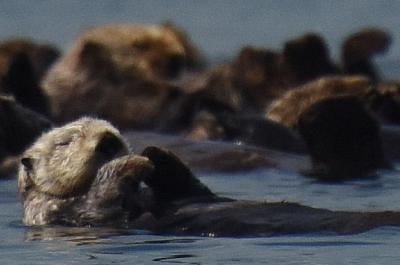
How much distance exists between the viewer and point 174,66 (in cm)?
2003

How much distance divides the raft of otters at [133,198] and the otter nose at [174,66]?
31.1 ft

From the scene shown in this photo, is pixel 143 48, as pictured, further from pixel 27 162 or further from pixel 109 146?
pixel 109 146

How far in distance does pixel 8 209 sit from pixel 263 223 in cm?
260

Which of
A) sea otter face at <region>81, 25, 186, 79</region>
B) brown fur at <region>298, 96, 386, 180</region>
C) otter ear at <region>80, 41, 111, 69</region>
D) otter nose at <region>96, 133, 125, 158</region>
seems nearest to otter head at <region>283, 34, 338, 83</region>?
sea otter face at <region>81, 25, 186, 79</region>

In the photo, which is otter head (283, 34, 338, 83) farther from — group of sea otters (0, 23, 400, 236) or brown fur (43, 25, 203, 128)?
brown fur (43, 25, 203, 128)

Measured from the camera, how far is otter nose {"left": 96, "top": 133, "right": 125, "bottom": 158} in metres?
9.92

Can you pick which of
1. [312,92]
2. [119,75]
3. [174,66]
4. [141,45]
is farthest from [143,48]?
[312,92]

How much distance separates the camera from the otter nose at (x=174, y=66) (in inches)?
789

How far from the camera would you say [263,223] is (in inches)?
356

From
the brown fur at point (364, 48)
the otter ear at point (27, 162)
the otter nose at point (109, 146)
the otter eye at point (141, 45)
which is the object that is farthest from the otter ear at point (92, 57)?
the otter nose at point (109, 146)

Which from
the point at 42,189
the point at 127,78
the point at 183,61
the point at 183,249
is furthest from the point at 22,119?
the point at 183,61

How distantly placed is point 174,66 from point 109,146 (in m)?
10.1

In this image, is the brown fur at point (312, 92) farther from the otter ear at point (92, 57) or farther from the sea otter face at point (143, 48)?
the sea otter face at point (143, 48)

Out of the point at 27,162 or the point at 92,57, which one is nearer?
the point at 27,162
